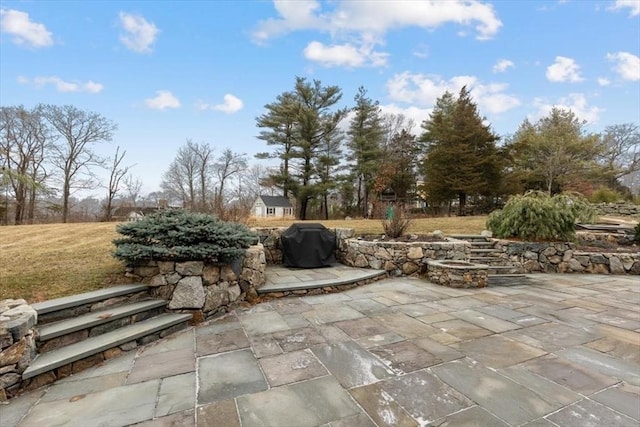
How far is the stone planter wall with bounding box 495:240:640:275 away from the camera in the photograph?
6188mm

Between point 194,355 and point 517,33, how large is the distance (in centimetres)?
985

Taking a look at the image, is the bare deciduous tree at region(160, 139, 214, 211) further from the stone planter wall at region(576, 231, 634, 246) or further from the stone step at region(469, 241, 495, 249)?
the stone planter wall at region(576, 231, 634, 246)

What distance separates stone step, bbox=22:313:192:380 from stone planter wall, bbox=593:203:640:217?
17131 mm

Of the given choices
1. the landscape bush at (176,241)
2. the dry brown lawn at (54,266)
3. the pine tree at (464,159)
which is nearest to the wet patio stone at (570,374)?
the landscape bush at (176,241)

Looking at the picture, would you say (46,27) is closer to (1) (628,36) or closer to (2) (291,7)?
(2) (291,7)

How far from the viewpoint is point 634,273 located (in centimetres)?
616

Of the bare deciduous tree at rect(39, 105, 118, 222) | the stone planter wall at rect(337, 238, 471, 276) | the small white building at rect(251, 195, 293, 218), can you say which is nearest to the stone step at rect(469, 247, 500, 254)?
the stone planter wall at rect(337, 238, 471, 276)

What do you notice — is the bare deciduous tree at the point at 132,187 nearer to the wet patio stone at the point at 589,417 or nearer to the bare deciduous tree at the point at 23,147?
the bare deciduous tree at the point at 23,147

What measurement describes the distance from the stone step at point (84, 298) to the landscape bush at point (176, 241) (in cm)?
33

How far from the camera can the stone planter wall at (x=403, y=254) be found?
5660mm

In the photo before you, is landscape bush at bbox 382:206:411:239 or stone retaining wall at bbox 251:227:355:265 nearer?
stone retaining wall at bbox 251:227:355:265

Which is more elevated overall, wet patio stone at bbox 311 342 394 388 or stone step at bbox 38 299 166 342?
stone step at bbox 38 299 166 342

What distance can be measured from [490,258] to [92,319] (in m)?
7.19

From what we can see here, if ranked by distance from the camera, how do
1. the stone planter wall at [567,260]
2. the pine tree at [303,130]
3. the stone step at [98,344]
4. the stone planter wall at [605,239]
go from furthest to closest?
the pine tree at [303,130], the stone planter wall at [605,239], the stone planter wall at [567,260], the stone step at [98,344]
